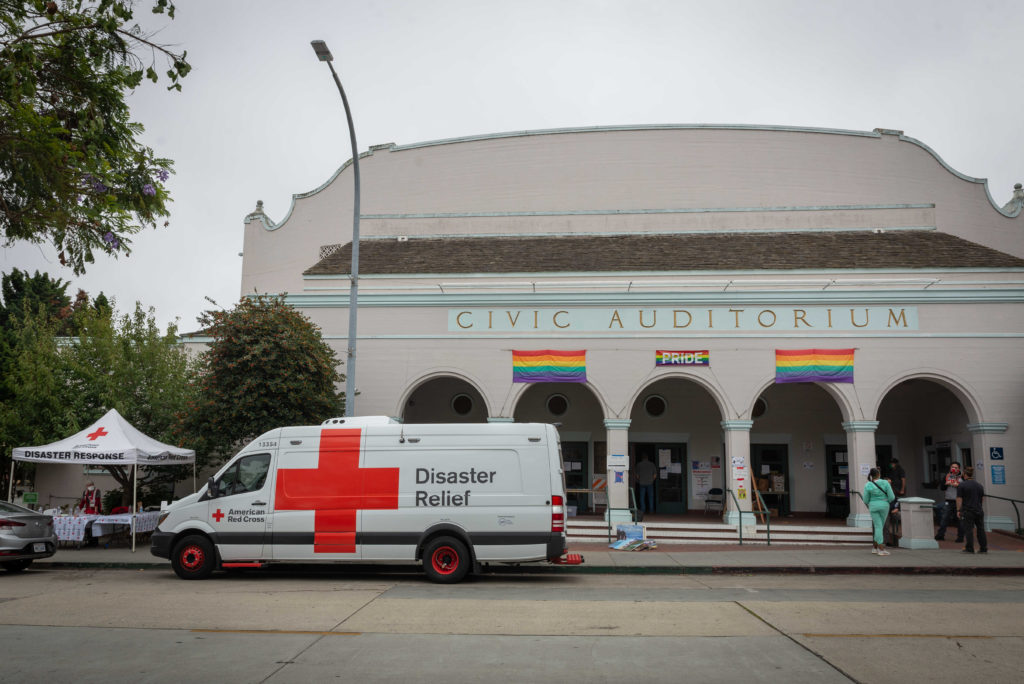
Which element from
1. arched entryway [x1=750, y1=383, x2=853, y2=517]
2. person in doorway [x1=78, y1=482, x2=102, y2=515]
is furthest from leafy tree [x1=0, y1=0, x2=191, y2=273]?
arched entryway [x1=750, y1=383, x2=853, y2=517]

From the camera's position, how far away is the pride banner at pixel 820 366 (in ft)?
64.4

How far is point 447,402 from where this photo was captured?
23.2 metres

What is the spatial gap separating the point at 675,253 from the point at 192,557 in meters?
15.4

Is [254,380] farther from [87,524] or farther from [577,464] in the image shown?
[577,464]

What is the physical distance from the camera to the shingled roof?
21484mm

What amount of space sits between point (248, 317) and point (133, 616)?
939 cm

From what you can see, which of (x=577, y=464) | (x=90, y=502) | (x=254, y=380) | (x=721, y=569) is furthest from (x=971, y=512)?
(x=90, y=502)

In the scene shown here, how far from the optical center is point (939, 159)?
84.7ft

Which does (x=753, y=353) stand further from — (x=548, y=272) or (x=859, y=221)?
(x=859, y=221)

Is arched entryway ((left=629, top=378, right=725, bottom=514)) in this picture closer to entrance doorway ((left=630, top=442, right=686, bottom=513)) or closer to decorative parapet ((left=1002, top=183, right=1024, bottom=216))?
entrance doorway ((left=630, top=442, right=686, bottom=513))

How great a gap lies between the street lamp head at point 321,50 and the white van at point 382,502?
616 cm

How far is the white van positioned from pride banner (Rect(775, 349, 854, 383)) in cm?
951

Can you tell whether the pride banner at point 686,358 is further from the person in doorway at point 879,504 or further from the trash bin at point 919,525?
the trash bin at point 919,525

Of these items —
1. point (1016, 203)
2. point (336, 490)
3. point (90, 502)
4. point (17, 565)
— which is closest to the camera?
point (336, 490)
